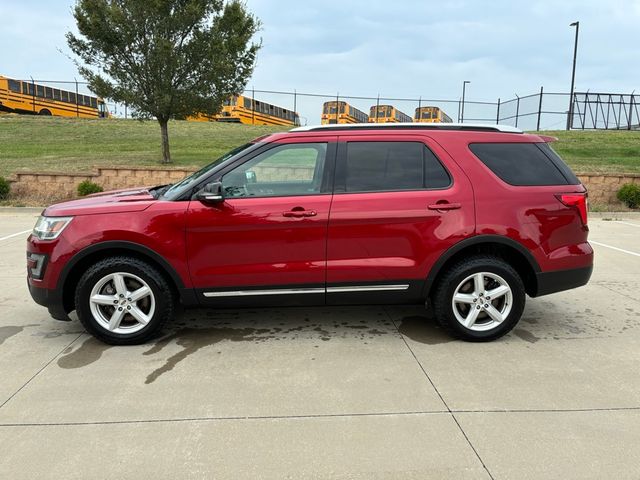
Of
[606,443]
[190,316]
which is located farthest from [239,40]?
[606,443]

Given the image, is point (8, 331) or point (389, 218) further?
point (8, 331)

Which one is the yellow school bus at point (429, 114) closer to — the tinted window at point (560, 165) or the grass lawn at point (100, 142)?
the grass lawn at point (100, 142)

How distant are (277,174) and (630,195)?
12379 millimetres

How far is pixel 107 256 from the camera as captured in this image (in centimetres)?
403

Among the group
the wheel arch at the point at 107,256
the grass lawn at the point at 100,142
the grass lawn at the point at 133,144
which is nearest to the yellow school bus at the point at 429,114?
the grass lawn at the point at 133,144

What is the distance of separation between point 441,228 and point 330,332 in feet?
4.40

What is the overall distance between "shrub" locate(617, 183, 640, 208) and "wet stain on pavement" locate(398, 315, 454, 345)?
36.7 feet

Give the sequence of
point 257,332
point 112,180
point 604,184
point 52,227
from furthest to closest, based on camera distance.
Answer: point 112,180, point 604,184, point 257,332, point 52,227

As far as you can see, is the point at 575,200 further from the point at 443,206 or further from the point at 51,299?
the point at 51,299

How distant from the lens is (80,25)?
13734 mm

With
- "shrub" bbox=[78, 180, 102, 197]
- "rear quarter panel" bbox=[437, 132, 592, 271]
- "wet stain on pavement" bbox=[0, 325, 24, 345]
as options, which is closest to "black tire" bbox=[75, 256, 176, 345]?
"wet stain on pavement" bbox=[0, 325, 24, 345]

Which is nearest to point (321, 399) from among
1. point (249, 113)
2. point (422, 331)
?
point (422, 331)

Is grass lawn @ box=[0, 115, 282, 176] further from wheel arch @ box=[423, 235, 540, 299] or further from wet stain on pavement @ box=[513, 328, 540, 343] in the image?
wet stain on pavement @ box=[513, 328, 540, 343]

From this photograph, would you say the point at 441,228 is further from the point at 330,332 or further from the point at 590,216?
the point at 590,216
